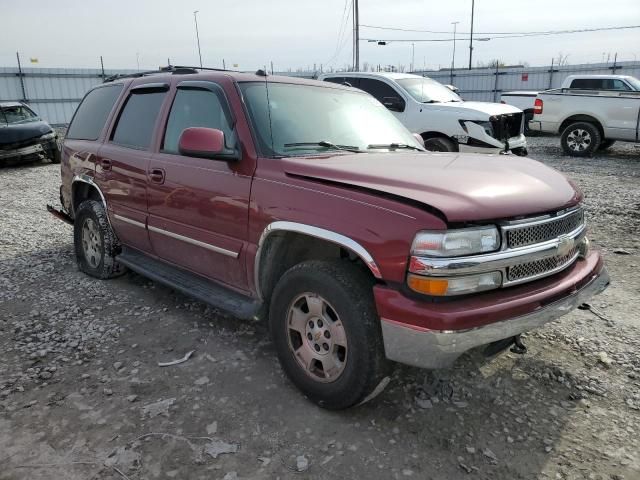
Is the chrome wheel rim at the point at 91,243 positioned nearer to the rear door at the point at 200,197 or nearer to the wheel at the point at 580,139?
the rear door at the point at 200,197

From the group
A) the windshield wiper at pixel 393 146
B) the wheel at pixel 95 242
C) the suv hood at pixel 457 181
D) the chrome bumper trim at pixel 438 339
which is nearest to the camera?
the chrome bumper trim at pixel 438 339

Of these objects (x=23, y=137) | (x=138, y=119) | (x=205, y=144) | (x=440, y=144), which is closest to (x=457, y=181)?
(x=205, y=144)

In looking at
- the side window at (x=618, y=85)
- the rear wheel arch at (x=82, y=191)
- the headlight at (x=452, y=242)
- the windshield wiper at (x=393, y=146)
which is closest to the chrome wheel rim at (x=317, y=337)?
the headlight at (x=452, y=242)

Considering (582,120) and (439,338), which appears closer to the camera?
(439,338)

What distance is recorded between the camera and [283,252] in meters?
3.23

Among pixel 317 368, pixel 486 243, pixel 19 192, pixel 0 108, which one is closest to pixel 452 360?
pixel 486 243

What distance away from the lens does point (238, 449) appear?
2686 millimetres

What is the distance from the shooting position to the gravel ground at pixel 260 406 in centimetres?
258

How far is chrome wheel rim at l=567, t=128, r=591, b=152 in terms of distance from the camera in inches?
512

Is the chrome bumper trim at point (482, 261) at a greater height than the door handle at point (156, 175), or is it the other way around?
the door handle at point (156, 175)

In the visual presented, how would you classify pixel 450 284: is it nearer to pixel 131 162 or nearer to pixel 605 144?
pixel 131 162

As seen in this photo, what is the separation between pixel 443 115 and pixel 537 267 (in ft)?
24.5

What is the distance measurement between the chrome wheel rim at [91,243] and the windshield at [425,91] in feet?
22.9

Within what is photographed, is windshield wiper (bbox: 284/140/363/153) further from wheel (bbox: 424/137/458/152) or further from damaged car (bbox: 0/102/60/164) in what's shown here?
damaged car (bbox: 0/102/60/164)
